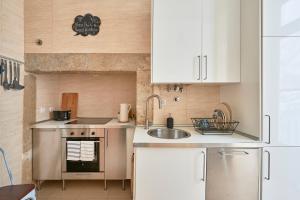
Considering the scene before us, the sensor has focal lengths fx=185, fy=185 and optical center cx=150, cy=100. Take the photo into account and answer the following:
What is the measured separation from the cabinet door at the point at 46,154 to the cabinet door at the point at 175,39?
1.50 meters

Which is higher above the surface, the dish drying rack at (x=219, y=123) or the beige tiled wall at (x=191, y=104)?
the beige tiled wall at (x=191, y=104)

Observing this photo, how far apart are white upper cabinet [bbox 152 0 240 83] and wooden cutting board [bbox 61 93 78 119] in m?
1.64

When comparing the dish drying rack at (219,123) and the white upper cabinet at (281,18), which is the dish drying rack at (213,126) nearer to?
the dish drying rack at (219,123)

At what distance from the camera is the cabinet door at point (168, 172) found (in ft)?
4.91

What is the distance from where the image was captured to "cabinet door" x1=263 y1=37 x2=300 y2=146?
146 centimetres

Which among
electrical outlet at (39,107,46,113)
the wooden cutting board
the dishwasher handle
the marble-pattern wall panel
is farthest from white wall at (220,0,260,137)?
electrical outlet at (39,107,46,113)

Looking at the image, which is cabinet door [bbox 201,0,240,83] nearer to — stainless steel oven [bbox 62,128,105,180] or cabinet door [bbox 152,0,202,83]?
cabinet door [bbox 152,0,202,83]

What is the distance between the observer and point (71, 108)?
9.32 feet

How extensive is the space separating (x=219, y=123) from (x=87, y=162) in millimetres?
1642

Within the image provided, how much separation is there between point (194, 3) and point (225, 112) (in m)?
1.19

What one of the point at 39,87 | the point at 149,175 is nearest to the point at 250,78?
the point at 149,175

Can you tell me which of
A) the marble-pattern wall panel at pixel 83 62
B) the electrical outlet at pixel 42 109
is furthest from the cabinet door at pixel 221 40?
the electrical outlet at pixel 42 109

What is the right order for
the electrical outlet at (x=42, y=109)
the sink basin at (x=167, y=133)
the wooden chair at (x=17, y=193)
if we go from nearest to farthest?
the wooden chair at (x=17, y=193), the sink basin at (x=167, y=133), the electrical outlet at (x=42, y=109)

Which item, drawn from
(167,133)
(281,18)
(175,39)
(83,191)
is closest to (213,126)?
(167,133)
